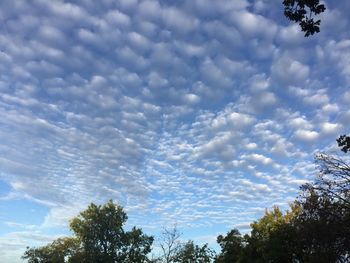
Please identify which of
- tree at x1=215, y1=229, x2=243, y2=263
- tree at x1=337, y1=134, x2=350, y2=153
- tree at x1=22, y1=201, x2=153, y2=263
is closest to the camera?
tree at x1=337, y1=134, x2=350, y2=153

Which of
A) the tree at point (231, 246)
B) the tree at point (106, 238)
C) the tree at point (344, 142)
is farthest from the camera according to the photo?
the tree at point (106, 238)

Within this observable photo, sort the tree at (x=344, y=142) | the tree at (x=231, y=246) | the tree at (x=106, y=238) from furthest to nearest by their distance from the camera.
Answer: the tree at (x=106, y=238)
the tree at (x=231, y=246)
the tree at (x=344, y=142)

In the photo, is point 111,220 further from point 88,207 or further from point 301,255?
point 301,255

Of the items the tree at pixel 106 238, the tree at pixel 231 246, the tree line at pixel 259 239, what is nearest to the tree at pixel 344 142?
the tree line at pixel 259 239

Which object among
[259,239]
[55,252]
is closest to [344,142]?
[259,239]

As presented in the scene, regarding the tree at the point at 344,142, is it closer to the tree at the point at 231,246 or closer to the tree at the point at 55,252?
the tree at the point at 231,246

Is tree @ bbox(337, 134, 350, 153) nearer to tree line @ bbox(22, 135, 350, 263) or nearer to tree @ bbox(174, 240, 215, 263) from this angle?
tree line @ bbox(22, 135, 350, 263)

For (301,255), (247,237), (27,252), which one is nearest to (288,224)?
(301,255)

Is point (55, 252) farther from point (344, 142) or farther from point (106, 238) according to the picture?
point (344, 142)

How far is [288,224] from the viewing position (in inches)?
1946

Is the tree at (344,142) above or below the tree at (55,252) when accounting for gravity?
below

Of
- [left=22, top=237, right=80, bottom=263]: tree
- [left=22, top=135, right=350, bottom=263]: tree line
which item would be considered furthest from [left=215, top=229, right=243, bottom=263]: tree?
[left=22, top=237, right=80, bottom=263]: tree

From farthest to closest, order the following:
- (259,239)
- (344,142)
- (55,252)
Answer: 1. (55,252)
2. (259,239)
3. (344,142)

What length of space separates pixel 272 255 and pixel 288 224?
4.68 m
